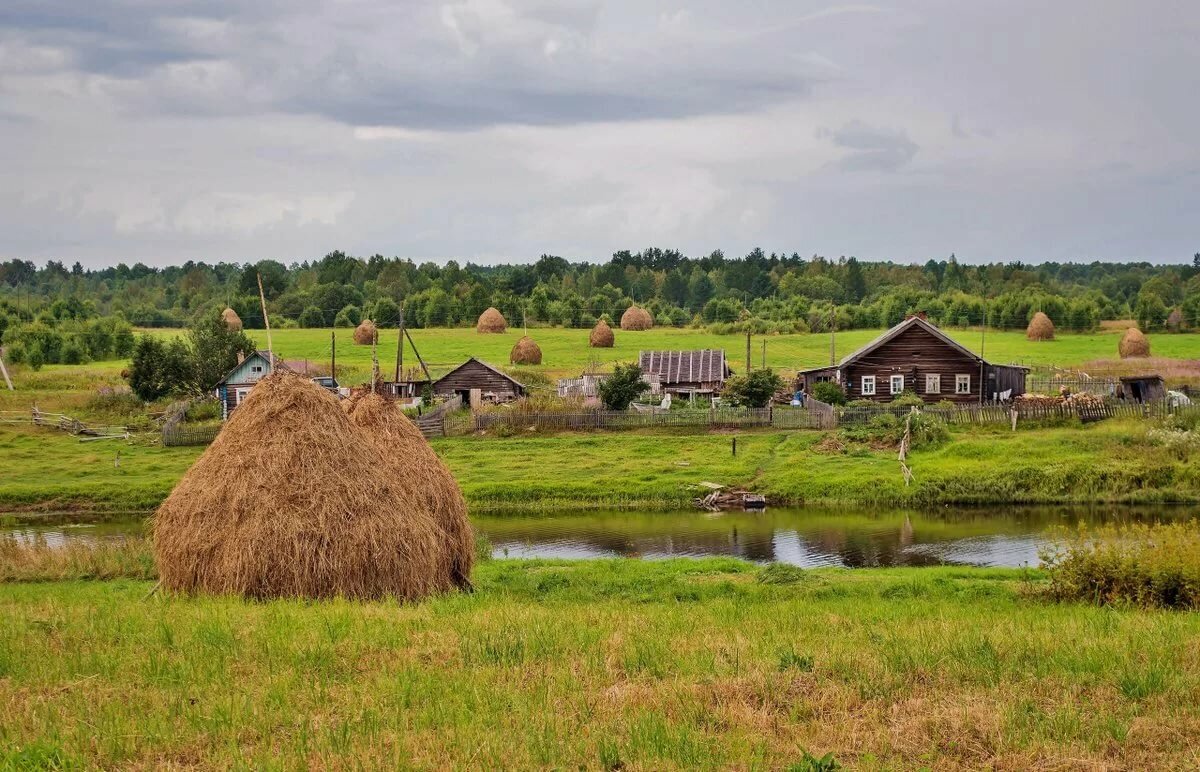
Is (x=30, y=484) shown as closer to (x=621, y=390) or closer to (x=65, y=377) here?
(x=621, y=390)

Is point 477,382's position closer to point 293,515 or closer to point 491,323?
point 491,323

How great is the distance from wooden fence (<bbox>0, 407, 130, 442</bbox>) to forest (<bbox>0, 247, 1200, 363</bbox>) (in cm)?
2489

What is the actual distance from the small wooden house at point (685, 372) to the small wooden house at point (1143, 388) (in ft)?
64.2

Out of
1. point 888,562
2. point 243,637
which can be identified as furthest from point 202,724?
point 888,562

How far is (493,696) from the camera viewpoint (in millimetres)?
9836

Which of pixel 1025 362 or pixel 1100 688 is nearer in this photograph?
pixel 1100 688

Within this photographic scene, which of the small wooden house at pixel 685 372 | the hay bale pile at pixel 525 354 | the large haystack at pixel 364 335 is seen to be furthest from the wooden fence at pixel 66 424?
the large haystack at pixel 364 335

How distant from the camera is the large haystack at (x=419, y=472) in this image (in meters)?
19.4

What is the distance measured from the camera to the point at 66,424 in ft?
175

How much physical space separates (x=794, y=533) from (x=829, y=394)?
2353 cm

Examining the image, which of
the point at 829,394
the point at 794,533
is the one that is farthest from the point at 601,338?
the point at 794,533

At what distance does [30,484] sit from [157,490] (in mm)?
5634

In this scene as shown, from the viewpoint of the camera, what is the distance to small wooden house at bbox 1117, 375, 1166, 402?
5297 centimetres

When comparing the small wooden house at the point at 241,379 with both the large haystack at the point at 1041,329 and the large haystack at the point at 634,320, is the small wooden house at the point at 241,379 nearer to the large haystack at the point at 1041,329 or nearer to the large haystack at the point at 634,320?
the large haystack at the point at 634,320
